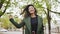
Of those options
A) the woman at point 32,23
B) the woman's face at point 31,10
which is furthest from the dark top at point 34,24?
the woman's face at point 31,10

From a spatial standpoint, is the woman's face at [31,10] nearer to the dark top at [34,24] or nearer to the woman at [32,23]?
the woman at [32,23]

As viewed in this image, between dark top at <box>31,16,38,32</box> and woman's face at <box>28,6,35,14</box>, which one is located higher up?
woman's face at <box>28,6,35,14</box>

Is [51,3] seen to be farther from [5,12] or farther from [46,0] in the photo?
[5,12]

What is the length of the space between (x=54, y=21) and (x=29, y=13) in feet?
36.8

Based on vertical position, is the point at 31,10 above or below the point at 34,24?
above

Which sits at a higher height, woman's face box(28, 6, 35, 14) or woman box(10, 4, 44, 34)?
woman's face box(28, 6, 35, 14)

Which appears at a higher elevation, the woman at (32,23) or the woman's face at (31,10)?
the woman's face at (31,10)

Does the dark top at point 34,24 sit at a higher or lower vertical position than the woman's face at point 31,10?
lower

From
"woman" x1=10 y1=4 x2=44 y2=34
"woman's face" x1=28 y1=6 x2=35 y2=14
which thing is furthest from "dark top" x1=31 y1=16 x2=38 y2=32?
"woman's face" x1=28 y1=6 x2=35 y2=14

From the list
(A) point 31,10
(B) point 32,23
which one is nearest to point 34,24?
(B) point 32,23

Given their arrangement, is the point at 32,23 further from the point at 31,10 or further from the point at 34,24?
the point at 31,10

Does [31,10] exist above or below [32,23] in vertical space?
above

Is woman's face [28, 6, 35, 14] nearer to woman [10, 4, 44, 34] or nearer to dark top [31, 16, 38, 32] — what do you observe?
woman [10, 4, 44, 34]

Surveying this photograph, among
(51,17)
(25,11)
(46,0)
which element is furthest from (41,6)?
(25,11)
